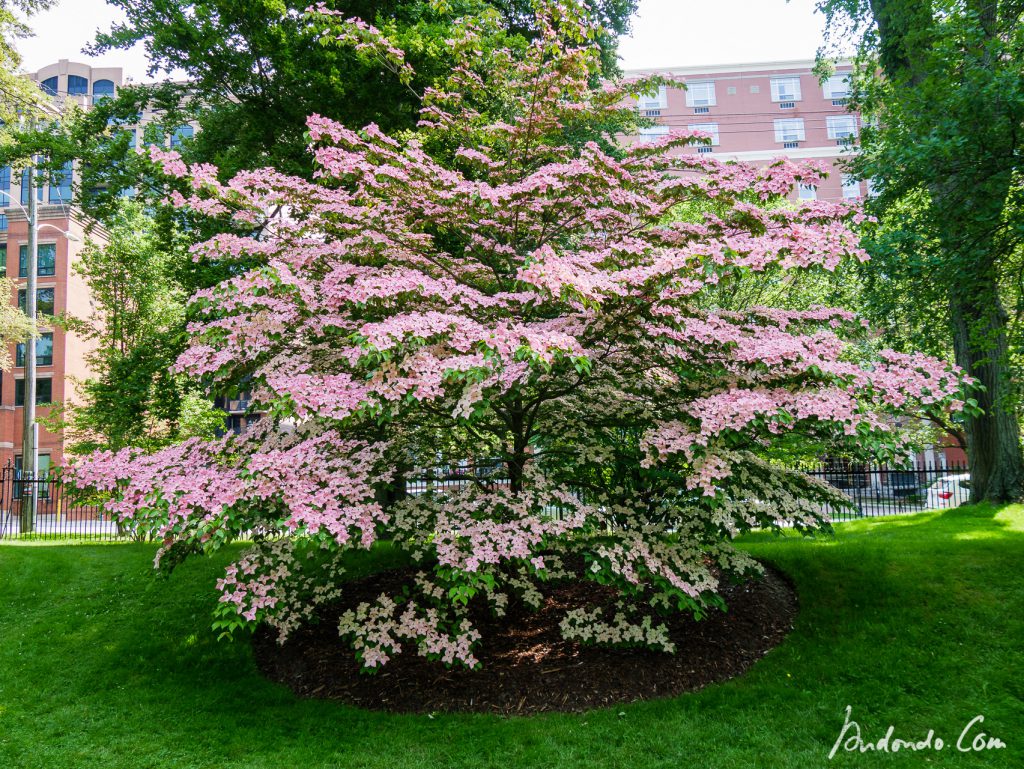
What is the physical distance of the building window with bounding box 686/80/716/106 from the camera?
125 feet

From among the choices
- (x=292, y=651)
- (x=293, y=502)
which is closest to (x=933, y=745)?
(x=293, y=502)

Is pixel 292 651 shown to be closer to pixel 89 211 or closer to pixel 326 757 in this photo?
pixel 326 757

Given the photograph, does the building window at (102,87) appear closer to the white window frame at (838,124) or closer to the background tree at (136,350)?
the background tree at (136,350)

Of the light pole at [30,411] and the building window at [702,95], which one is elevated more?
the building window at [702,95]

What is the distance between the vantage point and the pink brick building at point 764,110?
36906 mm

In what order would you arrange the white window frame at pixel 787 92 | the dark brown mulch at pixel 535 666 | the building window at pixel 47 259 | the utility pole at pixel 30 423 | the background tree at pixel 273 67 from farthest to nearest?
→ the white window frame at pixel 787 92 → the building window at pixel 47 259 → the utility pole at pixel 30 423 → the background tree at pixel 273 67 → the dark brown mulch at pixel 535 666

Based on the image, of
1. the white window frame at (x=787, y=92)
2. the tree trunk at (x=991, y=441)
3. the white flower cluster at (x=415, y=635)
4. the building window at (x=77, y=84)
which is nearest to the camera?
the white flower cluster at (x=415, y=635)

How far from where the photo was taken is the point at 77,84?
36.9 m

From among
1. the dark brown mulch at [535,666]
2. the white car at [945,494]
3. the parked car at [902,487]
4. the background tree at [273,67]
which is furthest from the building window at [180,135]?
the parked car at [902,487]

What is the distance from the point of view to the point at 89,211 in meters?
9.52

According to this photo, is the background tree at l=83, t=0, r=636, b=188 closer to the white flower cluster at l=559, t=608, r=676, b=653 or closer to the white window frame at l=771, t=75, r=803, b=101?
the white flower cluster at l=559, t=608, r=676, b=653

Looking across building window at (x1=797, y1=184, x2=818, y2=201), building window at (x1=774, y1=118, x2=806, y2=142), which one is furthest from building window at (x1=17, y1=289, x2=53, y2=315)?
building window at (x1=774, y1=118, x2=806, y2=142)

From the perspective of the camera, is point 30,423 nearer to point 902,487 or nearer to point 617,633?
point 617,633

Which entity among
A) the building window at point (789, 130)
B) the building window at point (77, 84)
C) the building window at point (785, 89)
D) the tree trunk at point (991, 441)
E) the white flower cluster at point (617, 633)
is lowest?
the white flower cluster at point (617, 633)
